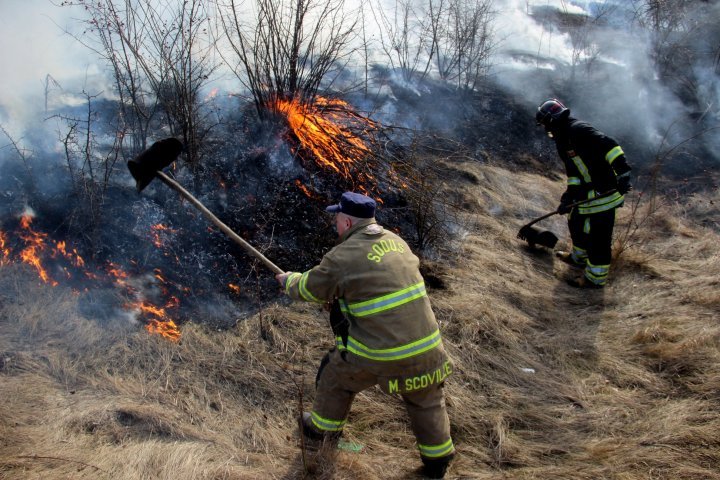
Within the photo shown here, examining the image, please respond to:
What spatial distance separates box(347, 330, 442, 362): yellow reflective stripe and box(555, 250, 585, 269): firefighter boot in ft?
13.8

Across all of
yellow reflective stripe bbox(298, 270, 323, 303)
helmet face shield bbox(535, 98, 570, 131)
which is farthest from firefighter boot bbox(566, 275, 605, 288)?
yellow reflective stripe bbox(298, 270, 323, 303)

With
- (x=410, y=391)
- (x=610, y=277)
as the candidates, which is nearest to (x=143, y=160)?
(x=410, y=391)

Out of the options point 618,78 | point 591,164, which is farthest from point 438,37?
point 591,164

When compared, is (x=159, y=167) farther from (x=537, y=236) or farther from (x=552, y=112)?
(x=537, y=236)

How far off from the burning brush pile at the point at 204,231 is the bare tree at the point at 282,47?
22cm

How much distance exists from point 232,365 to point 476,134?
736 centimetres

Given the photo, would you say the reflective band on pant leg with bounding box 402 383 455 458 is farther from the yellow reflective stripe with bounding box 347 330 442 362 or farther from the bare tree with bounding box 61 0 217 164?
the bare tree with bounding box 61 0 217 164

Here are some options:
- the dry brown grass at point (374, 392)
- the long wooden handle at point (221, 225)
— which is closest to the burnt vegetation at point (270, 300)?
the dry brown grass at point (374, 392)

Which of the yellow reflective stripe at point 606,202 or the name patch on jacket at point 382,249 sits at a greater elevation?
the name patch on jacket at point 382,249

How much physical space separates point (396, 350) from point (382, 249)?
0.59 meters

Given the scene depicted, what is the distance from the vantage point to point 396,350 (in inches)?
118

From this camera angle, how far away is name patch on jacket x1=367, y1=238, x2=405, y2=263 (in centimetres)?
305

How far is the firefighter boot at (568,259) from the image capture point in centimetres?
663

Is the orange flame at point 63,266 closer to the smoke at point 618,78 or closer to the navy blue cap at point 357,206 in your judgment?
the navy blue cap at point 357,206
